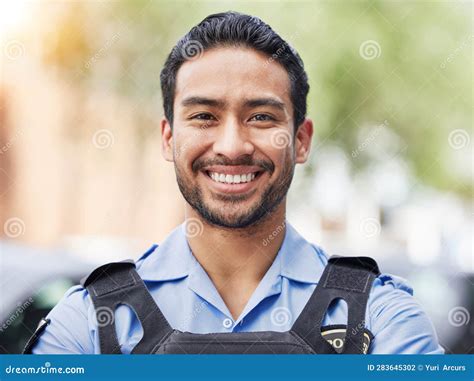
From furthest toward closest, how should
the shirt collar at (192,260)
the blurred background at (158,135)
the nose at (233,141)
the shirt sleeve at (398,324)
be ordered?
the blurred background at (158,135) < the shirt collar at (192,260) < the nose at (233,141) < the shirt sleeve at (398,324)

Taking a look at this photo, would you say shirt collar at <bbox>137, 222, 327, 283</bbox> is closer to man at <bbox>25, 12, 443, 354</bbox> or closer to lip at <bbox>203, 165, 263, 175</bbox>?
man at <bbox>25, 12, 443, 354</bbox>

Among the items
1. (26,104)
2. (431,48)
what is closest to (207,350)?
(26,104)

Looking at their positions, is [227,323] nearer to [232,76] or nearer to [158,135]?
[232,76]

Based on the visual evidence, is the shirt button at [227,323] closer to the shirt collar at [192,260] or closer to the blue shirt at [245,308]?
the blue shirt at [245,308]

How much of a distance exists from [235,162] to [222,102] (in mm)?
226

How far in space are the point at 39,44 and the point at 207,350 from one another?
2.54 m

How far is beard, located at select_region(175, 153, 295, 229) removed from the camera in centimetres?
268

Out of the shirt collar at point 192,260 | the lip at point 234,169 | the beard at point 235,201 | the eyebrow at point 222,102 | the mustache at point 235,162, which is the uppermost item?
the eyebrow at point 222,102

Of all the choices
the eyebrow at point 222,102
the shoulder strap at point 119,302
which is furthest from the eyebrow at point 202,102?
the shoulder strap at point 119,302

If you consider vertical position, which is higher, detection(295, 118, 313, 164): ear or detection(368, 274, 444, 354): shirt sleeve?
detection(295, 118, 313, 164): ear

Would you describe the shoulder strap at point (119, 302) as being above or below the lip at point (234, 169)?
below

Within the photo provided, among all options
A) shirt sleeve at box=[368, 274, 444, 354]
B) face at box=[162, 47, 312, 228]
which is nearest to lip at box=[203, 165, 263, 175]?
face at box=[162, 47, 312, 228]

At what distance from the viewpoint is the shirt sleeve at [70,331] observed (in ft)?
8.27
